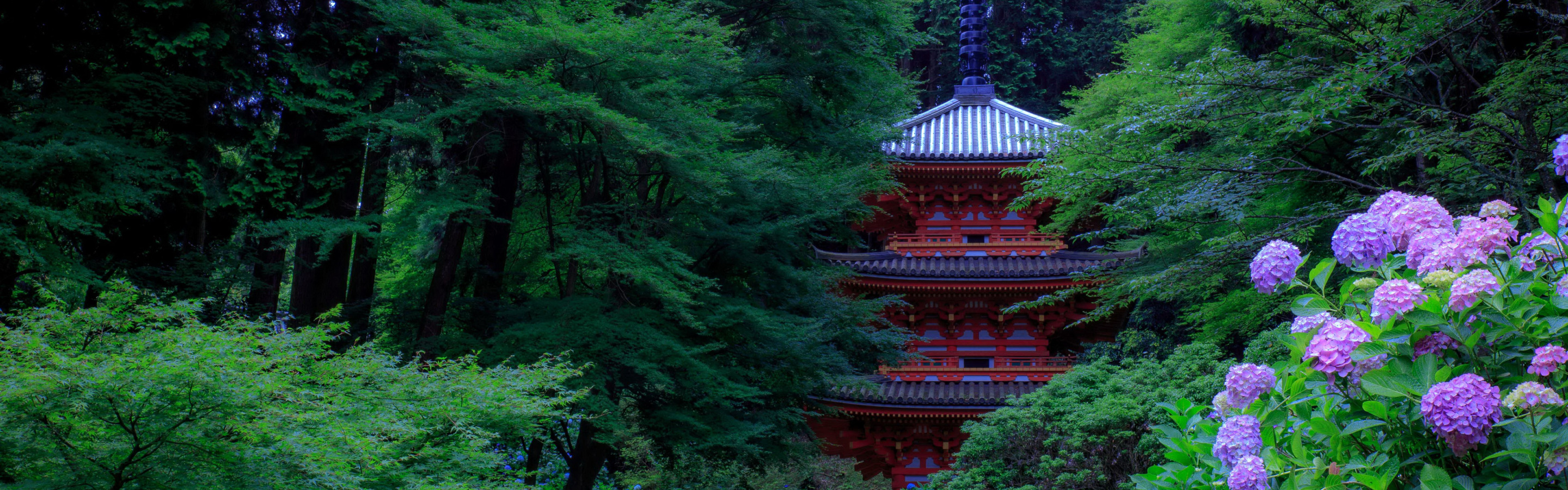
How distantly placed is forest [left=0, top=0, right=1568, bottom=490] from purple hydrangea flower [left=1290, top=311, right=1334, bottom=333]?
0.16m

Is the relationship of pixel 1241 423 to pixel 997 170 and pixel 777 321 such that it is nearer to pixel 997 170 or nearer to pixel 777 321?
pixel 777 321

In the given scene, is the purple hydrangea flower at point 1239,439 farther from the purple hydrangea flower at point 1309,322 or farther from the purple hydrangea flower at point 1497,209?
the purple hydrangea flower at point 1497,209

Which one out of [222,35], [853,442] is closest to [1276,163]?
[853,442]

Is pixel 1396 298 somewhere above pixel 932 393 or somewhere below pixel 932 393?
above

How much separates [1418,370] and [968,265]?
425 inches

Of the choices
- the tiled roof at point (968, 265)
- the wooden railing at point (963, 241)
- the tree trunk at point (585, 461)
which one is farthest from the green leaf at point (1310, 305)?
the wooden railing at point (963, 241)

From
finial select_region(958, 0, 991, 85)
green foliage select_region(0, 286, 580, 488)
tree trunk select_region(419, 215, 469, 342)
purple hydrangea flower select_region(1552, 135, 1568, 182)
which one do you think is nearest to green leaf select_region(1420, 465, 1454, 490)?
purple hydrangea flower select_region(1552, 135, 1568, 182)

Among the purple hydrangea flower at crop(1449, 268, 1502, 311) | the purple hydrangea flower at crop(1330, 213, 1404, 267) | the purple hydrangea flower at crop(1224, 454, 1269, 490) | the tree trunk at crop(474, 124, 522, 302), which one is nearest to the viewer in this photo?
the purple hydrangea flower at crop(1449, 268, 1502, 311)

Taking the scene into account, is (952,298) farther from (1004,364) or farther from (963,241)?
(1004,364)

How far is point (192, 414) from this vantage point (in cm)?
412

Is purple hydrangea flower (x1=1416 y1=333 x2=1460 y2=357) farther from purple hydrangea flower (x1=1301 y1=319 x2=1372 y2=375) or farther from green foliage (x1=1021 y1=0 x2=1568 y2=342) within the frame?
green foliage (x1=1021 y1=0 x2=1568 y2=342)

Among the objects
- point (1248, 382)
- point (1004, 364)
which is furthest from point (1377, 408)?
point (1004, 364)

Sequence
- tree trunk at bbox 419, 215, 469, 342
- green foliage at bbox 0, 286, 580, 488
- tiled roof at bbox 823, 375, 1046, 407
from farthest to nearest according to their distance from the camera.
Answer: tiled roof at bbox 823, 375, 1046, 407, tree trunk at bbox 419, 215, 469, 342, green foliage at bbox 0, 286, 580, 488

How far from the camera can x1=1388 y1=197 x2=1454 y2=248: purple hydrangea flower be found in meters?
2.49
